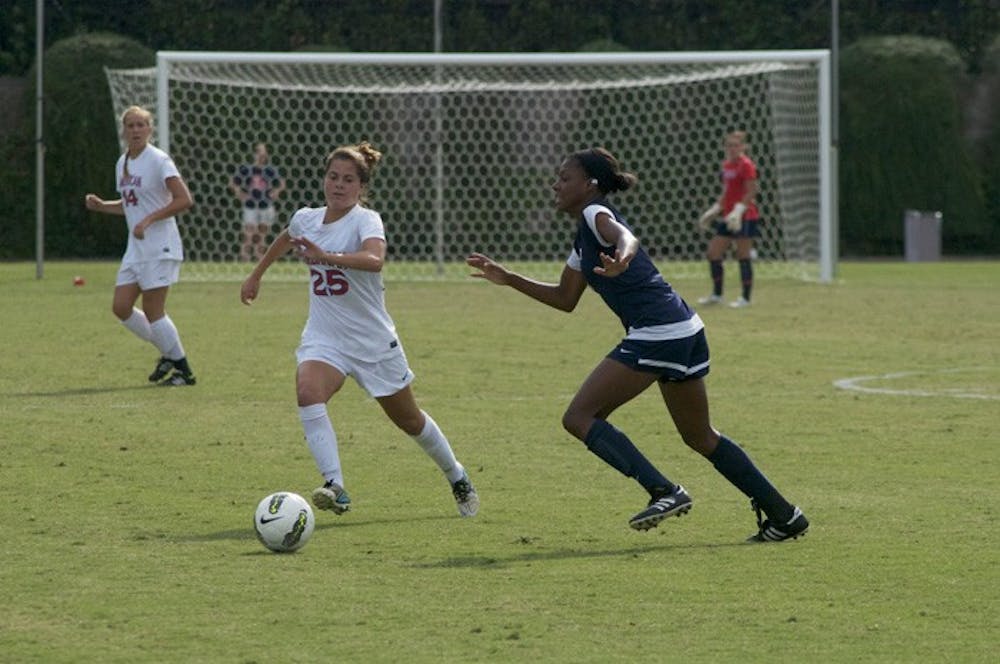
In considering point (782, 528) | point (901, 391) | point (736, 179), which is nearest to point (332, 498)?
point (782, 528)

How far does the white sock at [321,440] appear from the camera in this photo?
30.6 feet

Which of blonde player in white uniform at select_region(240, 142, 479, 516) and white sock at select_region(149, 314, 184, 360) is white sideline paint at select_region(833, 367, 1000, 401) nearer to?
white sock at select_region(149, 314, 184, 360)

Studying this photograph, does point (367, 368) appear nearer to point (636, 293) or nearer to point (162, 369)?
point (636, 293)

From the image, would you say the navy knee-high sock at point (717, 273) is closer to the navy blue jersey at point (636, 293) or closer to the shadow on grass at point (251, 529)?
the shadow on grass at point (251, 529)

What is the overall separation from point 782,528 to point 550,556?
1.09 m

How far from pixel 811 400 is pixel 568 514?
17.3 feet

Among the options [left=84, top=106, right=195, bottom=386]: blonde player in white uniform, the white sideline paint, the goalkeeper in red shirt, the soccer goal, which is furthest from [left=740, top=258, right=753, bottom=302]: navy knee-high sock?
[left=84, top=106, right=195, bottom=386]: blonde player in white uniform

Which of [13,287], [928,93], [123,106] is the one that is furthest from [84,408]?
[928,93]

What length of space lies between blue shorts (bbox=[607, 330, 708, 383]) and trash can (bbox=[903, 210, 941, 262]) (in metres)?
27.7

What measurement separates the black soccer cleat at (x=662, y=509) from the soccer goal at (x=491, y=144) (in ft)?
69.4

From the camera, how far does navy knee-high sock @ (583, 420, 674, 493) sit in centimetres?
875

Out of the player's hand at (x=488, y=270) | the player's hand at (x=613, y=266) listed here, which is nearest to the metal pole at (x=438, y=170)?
the player's hand at (x=488, y=270)

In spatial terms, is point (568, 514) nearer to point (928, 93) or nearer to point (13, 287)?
point (13, 287)

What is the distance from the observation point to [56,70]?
111 ft
